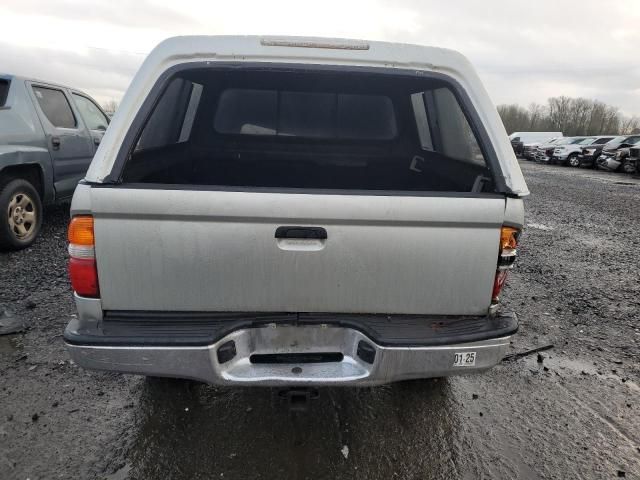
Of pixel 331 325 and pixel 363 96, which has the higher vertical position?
pixel 363 96

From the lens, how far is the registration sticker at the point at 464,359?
6.61 ft

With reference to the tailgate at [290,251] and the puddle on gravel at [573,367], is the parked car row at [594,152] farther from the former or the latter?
the tailgate at [290,251]

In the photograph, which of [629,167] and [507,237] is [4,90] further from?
[629,167]

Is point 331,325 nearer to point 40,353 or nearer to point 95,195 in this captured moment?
point 95,195

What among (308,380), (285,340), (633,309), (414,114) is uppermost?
(414,114)

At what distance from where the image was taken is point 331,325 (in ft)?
6.71

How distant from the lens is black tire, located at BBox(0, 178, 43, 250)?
491 centimetres

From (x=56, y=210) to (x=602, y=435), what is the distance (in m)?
7.91

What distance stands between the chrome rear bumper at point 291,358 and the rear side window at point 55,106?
16.2ft

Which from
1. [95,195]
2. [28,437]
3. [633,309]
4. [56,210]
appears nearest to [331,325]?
[95,195]

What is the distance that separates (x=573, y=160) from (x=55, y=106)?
29.8 metres

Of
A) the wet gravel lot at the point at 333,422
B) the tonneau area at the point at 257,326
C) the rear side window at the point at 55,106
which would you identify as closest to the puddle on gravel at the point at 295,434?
the wet gravel lot at the point at 333,422

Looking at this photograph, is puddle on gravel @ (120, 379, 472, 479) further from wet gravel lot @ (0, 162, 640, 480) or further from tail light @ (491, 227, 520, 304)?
tail light @ (491, 227, 520, 304)

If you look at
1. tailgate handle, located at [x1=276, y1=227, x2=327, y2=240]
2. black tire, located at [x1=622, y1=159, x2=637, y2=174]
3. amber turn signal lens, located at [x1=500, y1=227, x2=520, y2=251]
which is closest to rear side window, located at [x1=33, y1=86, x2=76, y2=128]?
tailgate handle, located at [x1=276, y1=227, x2=327, y2=240]
